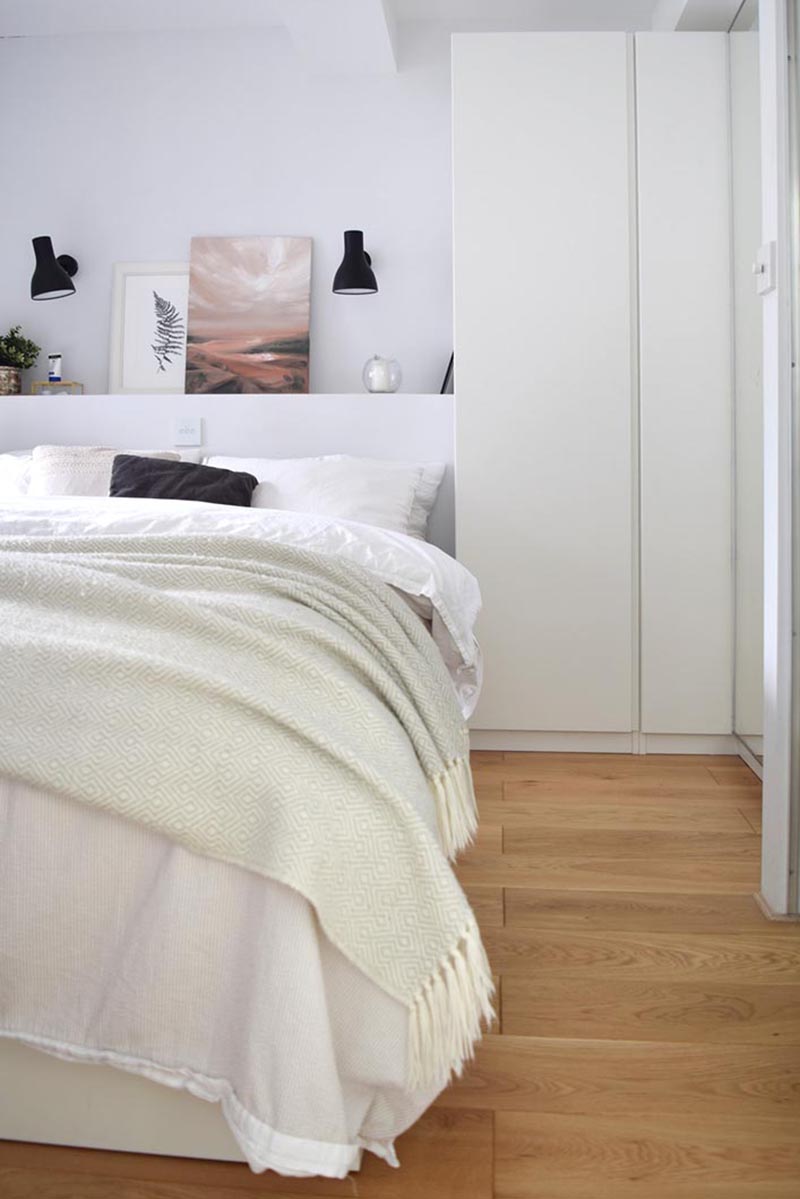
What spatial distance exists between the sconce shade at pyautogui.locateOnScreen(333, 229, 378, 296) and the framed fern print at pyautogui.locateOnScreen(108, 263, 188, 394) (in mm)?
657

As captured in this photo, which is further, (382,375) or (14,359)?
(14,359)

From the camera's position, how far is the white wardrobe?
306 centimetres

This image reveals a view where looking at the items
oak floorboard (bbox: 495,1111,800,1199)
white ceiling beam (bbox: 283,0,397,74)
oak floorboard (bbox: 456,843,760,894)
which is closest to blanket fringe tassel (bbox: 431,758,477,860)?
oak floorboard (bbox: 495,1111,800,1199)

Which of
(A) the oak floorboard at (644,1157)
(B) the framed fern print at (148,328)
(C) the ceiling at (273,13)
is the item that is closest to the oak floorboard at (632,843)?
(A) the oak floorboard at (644,1157)

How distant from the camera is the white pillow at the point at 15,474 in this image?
327 cm

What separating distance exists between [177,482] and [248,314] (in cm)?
105

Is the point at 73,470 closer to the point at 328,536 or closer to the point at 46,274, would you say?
the point at 46,274

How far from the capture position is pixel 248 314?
148 inches

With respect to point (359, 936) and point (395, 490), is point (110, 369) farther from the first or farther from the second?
point (359, 936)

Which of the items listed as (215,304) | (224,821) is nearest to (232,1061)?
(224,821)

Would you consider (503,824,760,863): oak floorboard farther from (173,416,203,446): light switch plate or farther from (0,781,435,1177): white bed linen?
(173,416,203,446): light switch plate

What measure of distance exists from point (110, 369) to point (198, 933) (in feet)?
10.2

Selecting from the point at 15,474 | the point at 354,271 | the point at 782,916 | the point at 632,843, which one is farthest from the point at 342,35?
the point at 782,916

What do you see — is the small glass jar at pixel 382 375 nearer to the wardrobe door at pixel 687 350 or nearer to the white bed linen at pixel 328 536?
the wardrobe door at pixel 687 350
